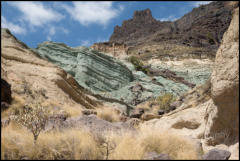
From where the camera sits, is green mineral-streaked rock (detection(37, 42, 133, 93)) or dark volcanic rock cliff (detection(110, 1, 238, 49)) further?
dark volcanic rock cliff (detection(110, 1, 238, 49))

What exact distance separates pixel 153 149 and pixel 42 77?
957cm

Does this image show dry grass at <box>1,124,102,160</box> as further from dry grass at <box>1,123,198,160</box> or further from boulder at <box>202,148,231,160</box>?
boulder at <box>202,148,231,160</box>

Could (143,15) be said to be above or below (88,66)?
above

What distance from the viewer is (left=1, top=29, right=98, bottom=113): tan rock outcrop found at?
31.9 feet

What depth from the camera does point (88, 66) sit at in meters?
20.9

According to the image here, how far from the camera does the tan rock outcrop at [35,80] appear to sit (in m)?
9.71

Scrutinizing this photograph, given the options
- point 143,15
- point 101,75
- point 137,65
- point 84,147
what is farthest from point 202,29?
point 84,147

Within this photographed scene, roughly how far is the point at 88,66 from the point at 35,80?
9684 mm

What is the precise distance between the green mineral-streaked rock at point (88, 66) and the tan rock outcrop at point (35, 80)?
4.61 m

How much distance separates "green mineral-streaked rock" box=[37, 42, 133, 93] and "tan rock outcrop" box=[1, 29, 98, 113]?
15.1 ft

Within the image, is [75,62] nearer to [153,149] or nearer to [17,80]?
[17,80]

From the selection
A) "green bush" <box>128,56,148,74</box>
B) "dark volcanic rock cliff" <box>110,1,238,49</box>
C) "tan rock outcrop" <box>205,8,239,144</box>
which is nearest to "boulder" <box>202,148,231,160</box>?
"tan rock outcrop" <box>205,8,239,144</box>

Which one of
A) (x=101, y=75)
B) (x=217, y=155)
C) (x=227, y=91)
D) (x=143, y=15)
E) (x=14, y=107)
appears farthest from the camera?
(x=143, y=15)

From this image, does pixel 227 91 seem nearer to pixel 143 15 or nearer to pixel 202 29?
pixel 202 29
